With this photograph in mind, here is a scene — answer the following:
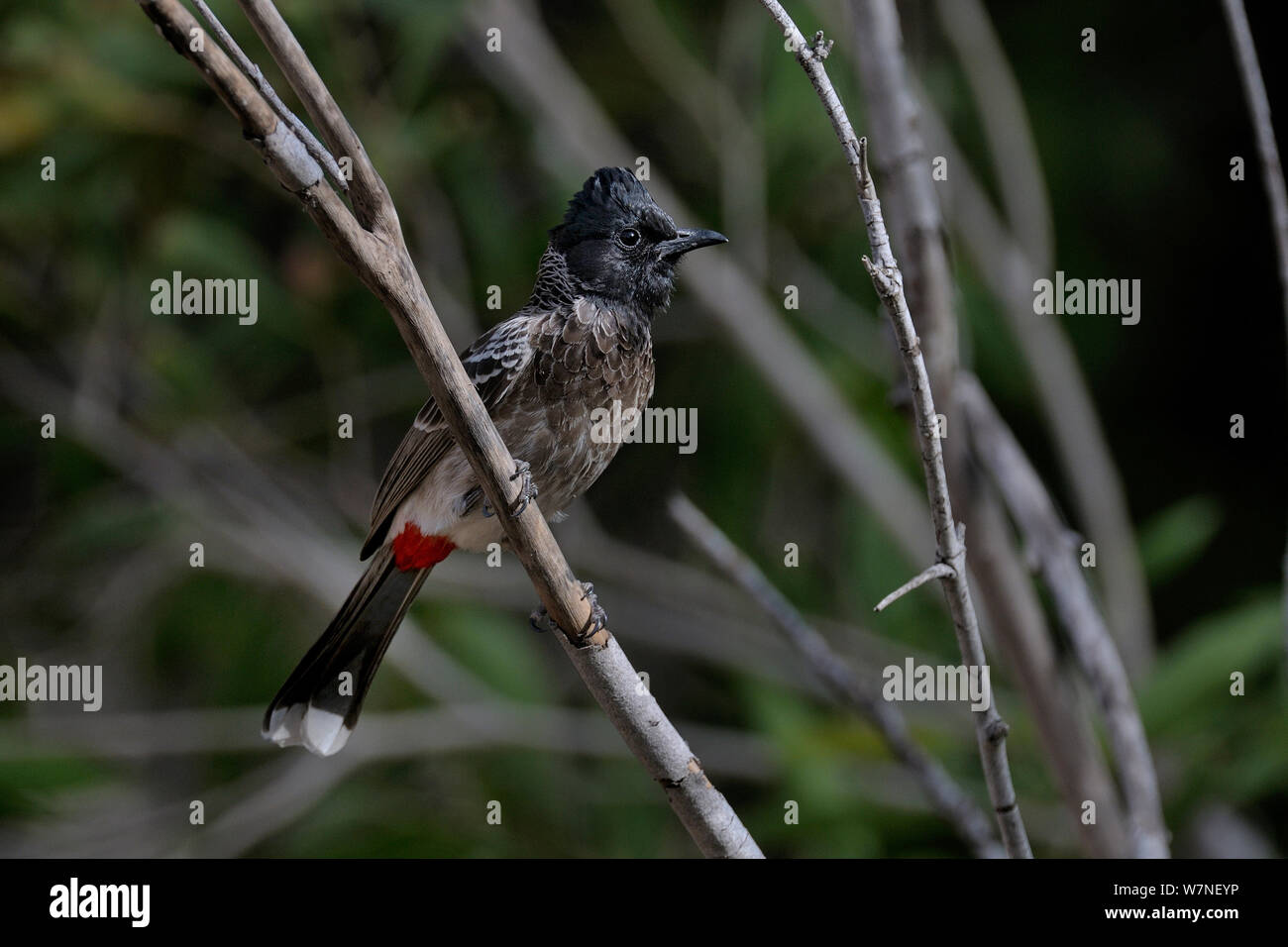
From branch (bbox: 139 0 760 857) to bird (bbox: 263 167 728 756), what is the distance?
51cm

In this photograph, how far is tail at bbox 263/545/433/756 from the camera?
2334 millimetres

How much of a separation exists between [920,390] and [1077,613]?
3.87 feet

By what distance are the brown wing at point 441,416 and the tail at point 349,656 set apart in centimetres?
8

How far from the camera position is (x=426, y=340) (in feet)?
4.73

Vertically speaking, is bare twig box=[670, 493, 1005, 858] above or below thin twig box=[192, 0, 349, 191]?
below

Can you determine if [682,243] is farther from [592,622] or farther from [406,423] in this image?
[406,423]

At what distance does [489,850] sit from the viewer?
3916 mm

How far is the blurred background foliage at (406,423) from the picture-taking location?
4.12 m

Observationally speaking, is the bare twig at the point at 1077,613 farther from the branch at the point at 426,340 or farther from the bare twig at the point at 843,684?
the branch at the point at 426,340

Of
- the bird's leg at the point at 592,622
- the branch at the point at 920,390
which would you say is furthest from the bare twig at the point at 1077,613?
the bird's leg at the point at 592,622

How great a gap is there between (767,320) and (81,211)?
2477 mm

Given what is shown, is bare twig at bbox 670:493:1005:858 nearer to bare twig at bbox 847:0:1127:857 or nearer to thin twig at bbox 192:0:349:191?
bare twig at bbox 847:0:1127:857

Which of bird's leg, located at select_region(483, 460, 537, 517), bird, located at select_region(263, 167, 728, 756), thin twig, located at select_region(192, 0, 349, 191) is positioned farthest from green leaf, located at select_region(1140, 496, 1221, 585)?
thin twig, located at select_region(192, 0, 349, 191)

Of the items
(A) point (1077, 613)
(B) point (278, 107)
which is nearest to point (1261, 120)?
(A) point (1077, 613)
